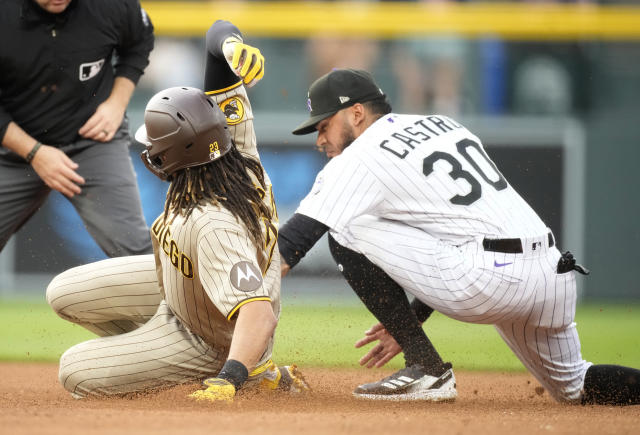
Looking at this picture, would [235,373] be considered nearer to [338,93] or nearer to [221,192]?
[221,192]

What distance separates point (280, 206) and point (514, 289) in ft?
15.5

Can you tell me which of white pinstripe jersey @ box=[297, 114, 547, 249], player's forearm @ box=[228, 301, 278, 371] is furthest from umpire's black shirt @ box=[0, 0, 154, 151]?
player's forearm @ box=[228, 301, 278, 371]

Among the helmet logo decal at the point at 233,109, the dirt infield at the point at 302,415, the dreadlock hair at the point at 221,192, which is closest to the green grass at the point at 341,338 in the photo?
the dirt infield at the point at 302,415

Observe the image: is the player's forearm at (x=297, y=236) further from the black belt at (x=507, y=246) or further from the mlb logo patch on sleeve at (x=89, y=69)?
the mlb logo patch on sleeve at (x=89, y=69)

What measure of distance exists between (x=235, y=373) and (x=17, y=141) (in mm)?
2064

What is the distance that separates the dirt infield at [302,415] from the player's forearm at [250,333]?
19 cm

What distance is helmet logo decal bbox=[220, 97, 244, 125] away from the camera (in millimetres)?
3836

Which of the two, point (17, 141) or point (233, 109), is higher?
point (233, 109)

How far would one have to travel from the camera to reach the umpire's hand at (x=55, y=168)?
14.8 feet

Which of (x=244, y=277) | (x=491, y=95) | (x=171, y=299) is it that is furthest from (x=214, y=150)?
(x=491, y=95)

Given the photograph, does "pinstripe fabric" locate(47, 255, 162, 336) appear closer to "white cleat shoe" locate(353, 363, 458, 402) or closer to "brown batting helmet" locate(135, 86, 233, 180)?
"brown batting helmet" locate(135, 86, 233, 180)

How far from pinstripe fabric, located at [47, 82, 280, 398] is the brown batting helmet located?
0.20m

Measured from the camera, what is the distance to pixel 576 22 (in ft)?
30.0

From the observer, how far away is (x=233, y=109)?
387cm
